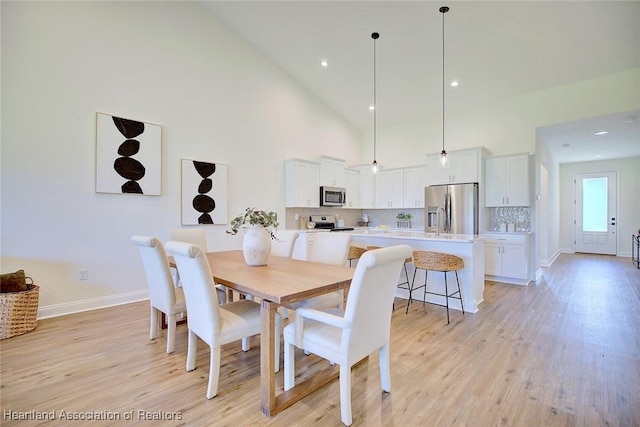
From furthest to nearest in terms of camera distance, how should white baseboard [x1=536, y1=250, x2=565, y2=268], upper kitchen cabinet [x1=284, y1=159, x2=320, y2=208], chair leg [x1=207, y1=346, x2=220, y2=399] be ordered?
white baseboard [x1=536, y1=250, x2=565, y2=268]
upper kitchen cabinet [x1=284, y1=159, x2=320, y2=208]
chair leg [x1=207, y1=346, x2=220, y2=399]

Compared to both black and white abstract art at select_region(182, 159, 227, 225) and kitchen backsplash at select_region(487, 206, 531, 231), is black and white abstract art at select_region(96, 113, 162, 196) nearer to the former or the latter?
black and white abstract art at select_region(182, 159, 227, 225)

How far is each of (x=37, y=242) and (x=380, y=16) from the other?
498 cm

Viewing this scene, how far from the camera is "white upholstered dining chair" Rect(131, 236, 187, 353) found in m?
2.26

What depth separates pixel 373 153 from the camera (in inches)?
291

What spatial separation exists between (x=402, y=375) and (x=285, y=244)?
5.53 ft

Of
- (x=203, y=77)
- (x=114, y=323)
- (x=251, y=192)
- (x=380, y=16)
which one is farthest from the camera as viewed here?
(x=251, y=192)

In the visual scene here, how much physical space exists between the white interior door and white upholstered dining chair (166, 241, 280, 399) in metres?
10.2

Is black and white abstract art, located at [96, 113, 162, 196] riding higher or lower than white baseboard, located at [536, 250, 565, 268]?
higher

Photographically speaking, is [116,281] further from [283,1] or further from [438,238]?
[283,1]

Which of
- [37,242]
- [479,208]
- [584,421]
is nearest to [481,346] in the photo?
[584,421]

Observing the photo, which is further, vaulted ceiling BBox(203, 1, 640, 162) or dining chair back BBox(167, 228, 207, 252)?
vaulted ceiling BBox(203, 1, 640, 162)

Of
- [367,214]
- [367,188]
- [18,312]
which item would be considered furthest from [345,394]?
[367,214]

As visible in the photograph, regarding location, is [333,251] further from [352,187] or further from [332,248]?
[352,187]

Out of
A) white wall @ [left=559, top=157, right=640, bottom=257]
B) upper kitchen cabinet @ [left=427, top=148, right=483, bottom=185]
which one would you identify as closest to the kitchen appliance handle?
upper kitchen cabinet @ [left=427, top=148, right=483, bottom=185]
